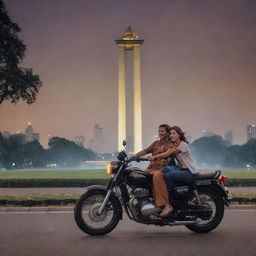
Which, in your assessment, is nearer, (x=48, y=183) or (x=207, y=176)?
(x=207, y=176)

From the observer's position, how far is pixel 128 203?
8.88 m

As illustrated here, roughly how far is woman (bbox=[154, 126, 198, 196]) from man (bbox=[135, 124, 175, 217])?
0.13 m

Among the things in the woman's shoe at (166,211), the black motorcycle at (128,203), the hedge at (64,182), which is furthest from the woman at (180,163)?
the hedge at (64,182)

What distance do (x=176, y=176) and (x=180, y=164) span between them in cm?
35

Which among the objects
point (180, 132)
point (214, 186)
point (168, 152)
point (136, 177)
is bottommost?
point (214, 186)

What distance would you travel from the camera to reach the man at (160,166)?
8852 millimetres

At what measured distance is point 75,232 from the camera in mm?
9242

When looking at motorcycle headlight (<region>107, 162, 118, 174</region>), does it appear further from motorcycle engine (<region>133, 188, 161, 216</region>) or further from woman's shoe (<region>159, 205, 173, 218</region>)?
woman's shoe (<region>159, 205, 173, 218</region>)

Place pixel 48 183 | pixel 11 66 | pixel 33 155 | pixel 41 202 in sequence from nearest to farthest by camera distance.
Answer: pixel 41 202 < pixel 48 183 < pixel 11 66 < pixel 33 155

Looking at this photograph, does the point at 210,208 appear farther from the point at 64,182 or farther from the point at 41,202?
the point at 64,182

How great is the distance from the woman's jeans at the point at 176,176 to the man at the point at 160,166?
0.15 m

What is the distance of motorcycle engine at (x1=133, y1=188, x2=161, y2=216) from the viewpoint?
879cm

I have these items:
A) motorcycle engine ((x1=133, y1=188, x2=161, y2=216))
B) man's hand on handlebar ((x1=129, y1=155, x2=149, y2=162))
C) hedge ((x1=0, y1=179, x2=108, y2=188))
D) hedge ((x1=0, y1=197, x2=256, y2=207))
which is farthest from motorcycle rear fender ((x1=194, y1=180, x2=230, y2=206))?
hedge ((x1=0, y1=179, x2=108, y2=188))

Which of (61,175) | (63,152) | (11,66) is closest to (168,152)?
(11,66)
